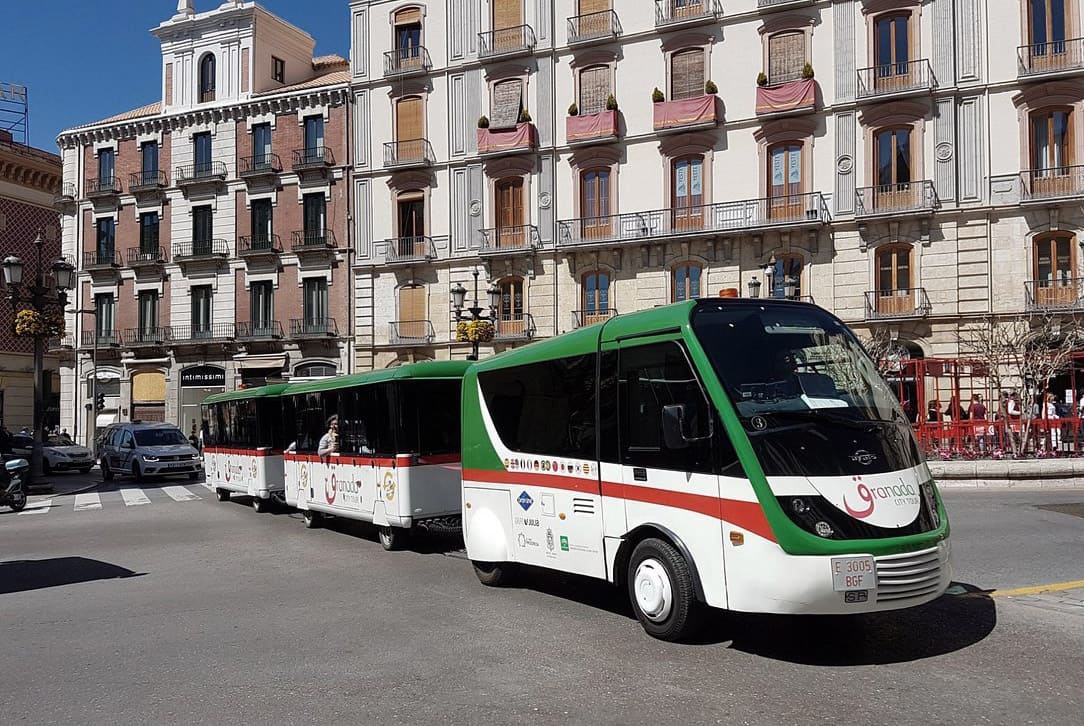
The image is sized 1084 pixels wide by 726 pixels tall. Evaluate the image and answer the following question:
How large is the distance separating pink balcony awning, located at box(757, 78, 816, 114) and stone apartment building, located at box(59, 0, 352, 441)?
17932 mm

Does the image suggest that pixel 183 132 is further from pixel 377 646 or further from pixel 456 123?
pixel 377 646

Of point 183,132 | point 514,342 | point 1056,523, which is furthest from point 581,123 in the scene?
point 1056,523

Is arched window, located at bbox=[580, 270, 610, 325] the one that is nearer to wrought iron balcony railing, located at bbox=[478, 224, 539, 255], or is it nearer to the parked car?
wrought iron balcony railing, located at bbox=[478, 224, 539, 255]

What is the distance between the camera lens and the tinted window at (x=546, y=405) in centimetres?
810

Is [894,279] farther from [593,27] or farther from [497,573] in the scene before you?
[497,573]

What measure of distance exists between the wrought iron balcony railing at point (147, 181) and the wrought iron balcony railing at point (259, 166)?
14.7ft

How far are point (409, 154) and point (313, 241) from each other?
6158 mm

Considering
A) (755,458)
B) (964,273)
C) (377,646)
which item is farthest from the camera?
(964,273)

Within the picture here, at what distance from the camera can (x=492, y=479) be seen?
30.8 ft

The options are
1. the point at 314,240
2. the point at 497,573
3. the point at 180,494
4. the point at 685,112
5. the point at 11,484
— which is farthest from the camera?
the point at 314,240

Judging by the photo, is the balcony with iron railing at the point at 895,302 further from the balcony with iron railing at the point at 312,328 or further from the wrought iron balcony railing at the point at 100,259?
the wrought iron balcony railing at the point at 100,259

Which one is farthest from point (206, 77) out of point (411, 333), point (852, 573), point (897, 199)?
point (852, 573)

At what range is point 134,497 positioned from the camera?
22.0 meters

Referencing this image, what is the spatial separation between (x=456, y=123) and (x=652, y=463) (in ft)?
104
